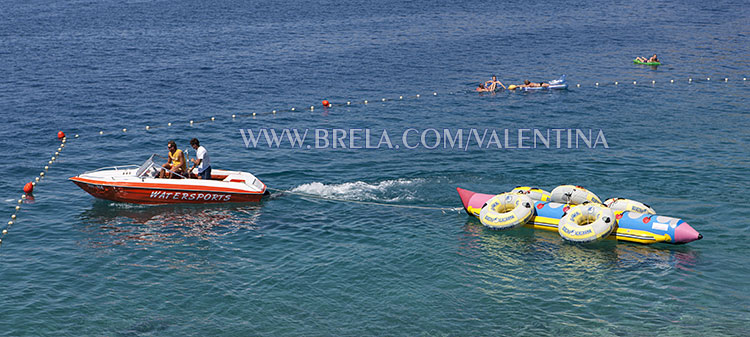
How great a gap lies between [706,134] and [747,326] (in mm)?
21226

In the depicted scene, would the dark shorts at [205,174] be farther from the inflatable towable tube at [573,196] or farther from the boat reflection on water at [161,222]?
the inflatable towable tube at [573,196]

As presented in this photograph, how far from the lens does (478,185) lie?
31.4 metres

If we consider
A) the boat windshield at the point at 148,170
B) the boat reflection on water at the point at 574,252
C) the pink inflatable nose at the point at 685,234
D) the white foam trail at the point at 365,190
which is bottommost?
the boat reflection on water at the point at 574,252

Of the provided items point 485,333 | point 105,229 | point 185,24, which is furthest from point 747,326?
point 185,24

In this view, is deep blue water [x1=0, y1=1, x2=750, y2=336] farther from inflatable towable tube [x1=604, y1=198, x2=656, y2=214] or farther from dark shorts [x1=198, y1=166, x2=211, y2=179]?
inflatable towable tube [x1=604, y1=198, x2=656, y2=214]

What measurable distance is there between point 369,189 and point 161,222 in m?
9.29

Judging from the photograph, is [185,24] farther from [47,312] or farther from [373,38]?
[47,312]

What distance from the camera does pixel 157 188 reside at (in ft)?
92.0

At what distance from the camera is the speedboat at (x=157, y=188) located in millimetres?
A: 28062

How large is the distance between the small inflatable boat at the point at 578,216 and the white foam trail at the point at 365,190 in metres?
3.41

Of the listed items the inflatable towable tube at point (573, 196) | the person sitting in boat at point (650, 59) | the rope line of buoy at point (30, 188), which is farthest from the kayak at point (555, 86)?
the rope line of buoy at point (30, 188)

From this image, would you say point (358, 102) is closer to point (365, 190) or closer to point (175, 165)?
point (365, 190)

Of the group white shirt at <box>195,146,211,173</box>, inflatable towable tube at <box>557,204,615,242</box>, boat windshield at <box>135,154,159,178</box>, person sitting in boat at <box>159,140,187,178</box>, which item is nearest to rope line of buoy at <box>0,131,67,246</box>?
boat windshield at <box>135,154,159,178</box>

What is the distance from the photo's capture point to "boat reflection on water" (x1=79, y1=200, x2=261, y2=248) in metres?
26.0
